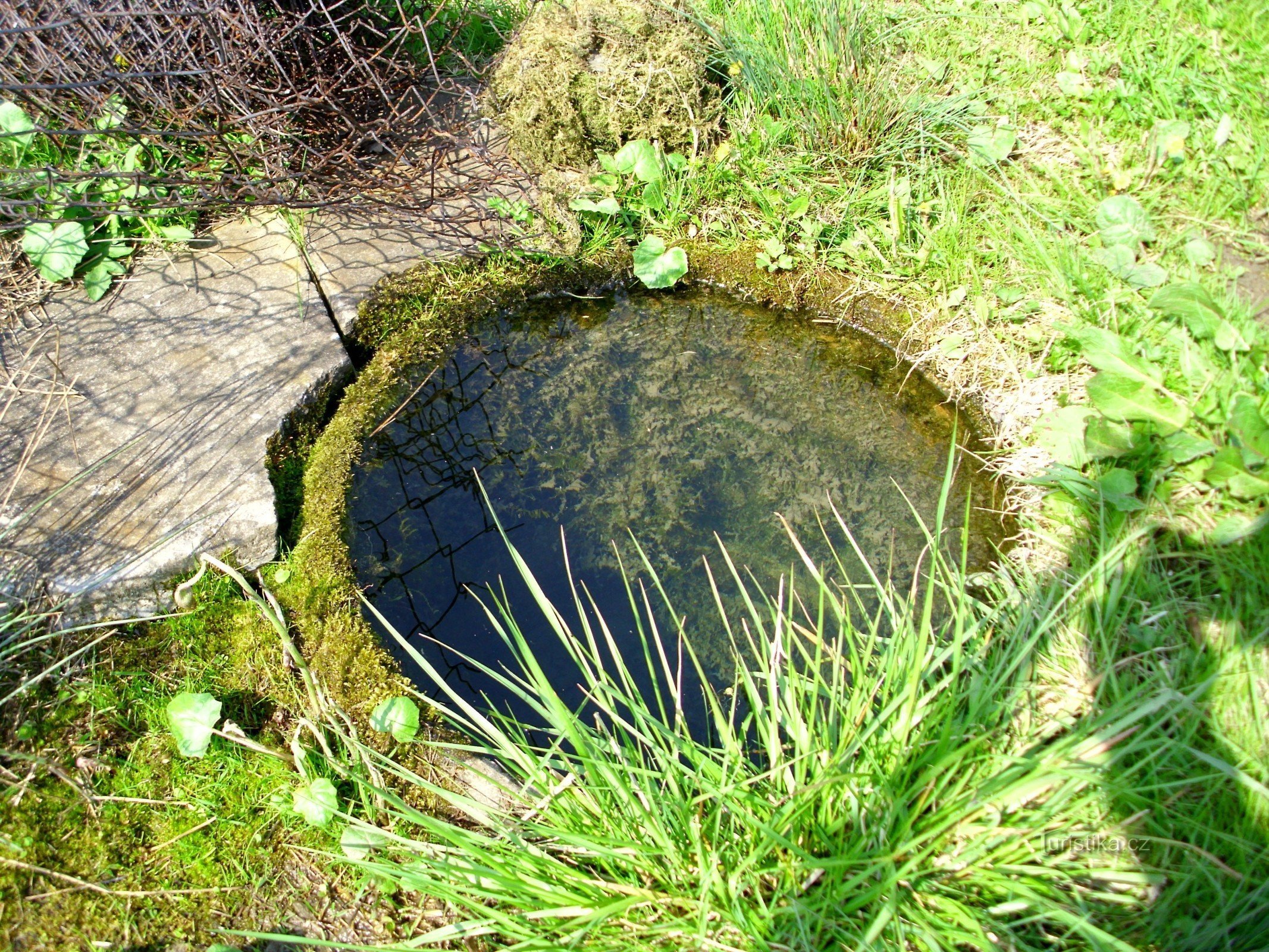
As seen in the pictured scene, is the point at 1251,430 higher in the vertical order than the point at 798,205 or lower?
lower

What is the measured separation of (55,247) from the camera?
7.11ft

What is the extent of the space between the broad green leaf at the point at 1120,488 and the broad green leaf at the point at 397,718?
152cm

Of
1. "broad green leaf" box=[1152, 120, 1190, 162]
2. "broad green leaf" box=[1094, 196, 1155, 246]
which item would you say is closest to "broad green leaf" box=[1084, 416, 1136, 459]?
"broad green leaf" box=[1094, 196, 1155, 246]

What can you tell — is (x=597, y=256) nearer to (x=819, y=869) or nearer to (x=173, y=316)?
(x=173, y=316)

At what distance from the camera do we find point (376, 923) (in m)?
1.37

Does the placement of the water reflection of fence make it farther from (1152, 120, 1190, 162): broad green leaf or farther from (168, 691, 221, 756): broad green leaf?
(1152, 120, 1190, 162): broad green leaf

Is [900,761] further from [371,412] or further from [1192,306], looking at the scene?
[371,412]

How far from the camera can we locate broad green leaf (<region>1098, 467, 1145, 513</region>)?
5.69ft

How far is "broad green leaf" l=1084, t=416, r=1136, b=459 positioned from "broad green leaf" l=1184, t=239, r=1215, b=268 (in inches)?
25.4

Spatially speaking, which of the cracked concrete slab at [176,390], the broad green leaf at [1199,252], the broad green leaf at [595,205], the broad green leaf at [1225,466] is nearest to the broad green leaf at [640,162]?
the broad green leaf at [595,205]

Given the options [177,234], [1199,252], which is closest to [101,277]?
[177,234]

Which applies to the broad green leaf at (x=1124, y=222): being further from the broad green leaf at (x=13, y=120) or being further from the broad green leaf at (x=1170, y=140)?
the broad green leaf at (x=13, y=120)

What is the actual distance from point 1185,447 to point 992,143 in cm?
134

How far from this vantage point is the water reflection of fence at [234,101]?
7.11 ft
